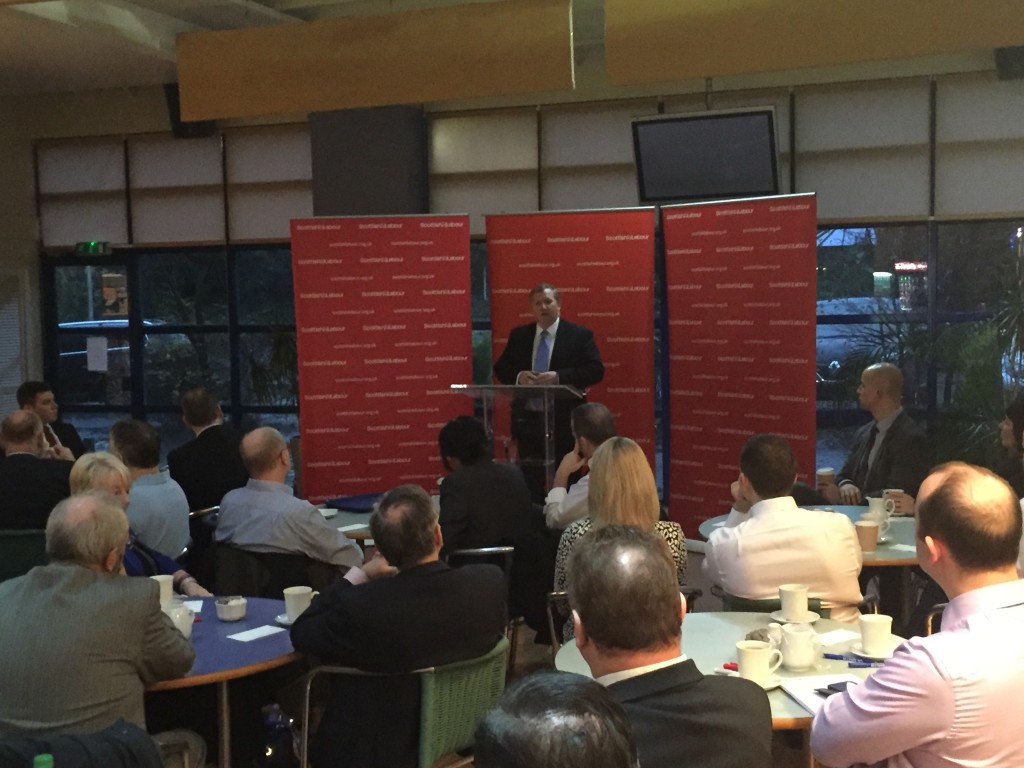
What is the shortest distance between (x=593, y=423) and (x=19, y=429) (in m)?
2.55

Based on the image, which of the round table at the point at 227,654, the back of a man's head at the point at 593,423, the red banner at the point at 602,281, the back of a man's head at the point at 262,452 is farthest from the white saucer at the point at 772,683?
the red banner at the point at 602,281

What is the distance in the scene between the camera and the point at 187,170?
30.0 feet

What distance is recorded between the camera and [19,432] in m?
4.88

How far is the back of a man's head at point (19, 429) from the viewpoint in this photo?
487 cm

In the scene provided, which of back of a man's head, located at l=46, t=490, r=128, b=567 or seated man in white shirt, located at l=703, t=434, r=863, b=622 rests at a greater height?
back of a man's head, located at l=46, t=490, r=128, b=567

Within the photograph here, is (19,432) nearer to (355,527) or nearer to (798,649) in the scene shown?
(355,527)

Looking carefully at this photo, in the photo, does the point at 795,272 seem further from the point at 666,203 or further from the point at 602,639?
the point at 602,639

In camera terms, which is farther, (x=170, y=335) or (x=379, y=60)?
(x=170, y=335)

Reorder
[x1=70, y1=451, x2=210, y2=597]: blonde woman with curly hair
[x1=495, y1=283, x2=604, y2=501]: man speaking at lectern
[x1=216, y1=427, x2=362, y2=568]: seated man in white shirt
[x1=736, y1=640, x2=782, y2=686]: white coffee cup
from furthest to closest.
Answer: [x1=495, y1=283, x2=604, y2=501]: man speaking at lectern < [x1=216, y1=427, x2=362, y2=568]: seated man in white shirt < [x1=70, y1=451, x2=210, y2=597]: blonde woman with curly hair < [x1=736, y1=640, x2=782, y2=686]: white coffee cup

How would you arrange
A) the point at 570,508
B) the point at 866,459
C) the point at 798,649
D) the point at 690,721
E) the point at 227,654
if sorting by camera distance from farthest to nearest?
the point at 866,459 < the point at 570,508 < the point at 227,654 < the point at 798,649 < the point at 690,721

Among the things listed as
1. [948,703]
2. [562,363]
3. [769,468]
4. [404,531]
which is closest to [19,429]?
[404,531]

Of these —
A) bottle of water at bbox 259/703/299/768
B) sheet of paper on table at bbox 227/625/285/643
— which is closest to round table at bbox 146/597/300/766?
sheet of paper on table at bbox 227/625/285/643

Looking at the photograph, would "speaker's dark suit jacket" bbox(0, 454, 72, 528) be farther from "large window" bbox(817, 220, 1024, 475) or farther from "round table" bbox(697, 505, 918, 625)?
"large window" bbox(817, 220, 1024, 475)

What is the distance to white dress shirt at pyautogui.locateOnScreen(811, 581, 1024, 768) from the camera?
6.32ft
